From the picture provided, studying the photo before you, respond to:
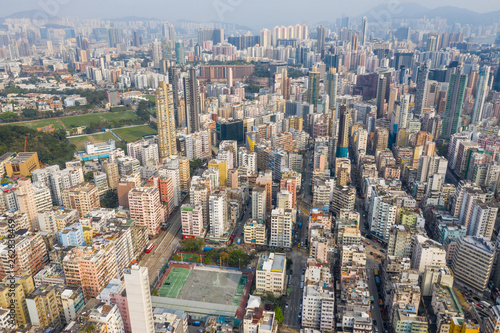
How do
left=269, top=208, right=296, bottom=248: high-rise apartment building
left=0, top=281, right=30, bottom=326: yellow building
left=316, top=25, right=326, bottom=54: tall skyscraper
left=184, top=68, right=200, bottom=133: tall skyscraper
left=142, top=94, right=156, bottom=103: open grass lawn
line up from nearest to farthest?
left=0, top=281, right=30, bottom=326: yellow building, left=269, top=208, right=296, bottom=248: high-rise apartment building, left=184, top=68, right=200, bottom=133: tall skyscraper, left=142, top=94, right=156, bottom=103: open grass lawn, left=316, top=25, right=326, bottom=54: tall skyscraper

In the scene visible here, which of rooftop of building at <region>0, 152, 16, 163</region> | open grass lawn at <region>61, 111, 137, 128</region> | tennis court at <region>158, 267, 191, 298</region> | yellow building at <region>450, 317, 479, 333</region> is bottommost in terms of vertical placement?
tennis court at <region>158, 267, 191, 298</region>

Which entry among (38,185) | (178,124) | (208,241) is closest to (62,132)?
(178,124)

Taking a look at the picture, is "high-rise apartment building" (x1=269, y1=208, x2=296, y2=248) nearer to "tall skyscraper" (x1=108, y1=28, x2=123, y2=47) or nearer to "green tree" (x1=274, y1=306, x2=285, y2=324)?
"green tree" (x1=274, y1=306, x2=285, y2=324)

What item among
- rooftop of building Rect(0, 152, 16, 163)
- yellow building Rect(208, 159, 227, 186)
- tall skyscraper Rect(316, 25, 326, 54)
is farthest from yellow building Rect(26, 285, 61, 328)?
tall skyscraper Rect(316, 25, 326, 54)

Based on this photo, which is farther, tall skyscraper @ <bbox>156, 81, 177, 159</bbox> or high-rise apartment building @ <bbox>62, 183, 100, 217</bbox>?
tall skyscraper @ <bbox>156, 81, 177, 159</bbox>

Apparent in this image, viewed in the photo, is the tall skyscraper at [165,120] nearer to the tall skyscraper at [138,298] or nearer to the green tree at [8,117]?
the green tree at [8,117]

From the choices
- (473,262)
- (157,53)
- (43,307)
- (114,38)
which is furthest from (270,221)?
(114,38)

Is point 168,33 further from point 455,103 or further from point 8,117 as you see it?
point 455,103
